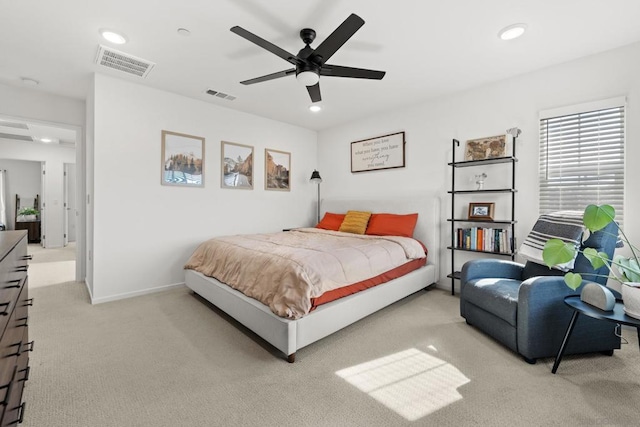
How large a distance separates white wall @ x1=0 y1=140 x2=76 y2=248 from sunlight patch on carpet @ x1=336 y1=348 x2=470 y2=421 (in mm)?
8624

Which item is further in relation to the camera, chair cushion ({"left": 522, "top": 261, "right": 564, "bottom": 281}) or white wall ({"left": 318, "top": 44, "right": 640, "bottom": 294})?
white wall ({"left": 318, "top": 44, "right": 640, "bottom": 294})

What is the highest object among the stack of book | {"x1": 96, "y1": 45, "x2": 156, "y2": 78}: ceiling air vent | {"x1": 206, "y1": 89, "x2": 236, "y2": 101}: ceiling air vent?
{"x1": 206, "y1": 89, "x2": 236, "y2": 101}: ceiling air vent

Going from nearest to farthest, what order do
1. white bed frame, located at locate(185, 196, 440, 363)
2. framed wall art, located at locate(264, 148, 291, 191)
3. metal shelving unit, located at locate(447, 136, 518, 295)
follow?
white bed frame, located at locate(185, 196, 440, 363), metal shelving unit, located at locate(447, 136, 518, 295), framed wall art, located at locate(264, 148, 291, 191)

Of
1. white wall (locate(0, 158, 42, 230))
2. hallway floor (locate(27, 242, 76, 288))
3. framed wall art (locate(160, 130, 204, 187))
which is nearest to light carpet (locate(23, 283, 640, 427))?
framed wall art (locate(160, 130, 204, 187))

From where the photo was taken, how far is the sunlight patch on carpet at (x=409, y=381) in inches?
65.1

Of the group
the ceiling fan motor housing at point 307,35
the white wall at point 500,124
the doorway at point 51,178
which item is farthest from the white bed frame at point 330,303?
the doorway at point 51,178

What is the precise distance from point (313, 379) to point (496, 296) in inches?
61.8

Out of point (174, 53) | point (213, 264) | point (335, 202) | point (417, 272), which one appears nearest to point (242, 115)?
point (174, 53)

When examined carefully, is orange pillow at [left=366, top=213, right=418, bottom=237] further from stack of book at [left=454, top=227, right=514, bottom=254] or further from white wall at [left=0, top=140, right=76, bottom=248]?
white wall at [left=0, top=140, right=76, bottom=248]

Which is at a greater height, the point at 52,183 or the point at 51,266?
the point at 52,183

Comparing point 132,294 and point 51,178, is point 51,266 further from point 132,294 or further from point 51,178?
point 51,178

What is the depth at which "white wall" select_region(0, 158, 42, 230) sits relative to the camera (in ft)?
25.0

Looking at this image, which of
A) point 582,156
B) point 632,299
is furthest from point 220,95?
point 632,299

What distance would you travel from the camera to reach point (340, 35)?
6.34ft
